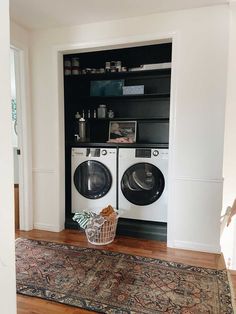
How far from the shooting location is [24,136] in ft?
9.78

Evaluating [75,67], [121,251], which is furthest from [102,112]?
[121,251]

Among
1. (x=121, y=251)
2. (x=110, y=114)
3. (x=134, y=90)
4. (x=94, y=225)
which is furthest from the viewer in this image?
(x=110, y=114)

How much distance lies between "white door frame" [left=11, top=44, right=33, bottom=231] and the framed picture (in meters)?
1.09

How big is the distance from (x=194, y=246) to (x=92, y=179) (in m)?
1.38

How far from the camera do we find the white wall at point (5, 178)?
809 millimetres

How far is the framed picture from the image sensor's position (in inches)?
134

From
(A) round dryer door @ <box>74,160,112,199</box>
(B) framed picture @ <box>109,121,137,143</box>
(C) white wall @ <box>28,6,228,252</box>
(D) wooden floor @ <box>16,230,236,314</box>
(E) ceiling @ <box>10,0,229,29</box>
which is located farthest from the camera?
(B) framed picture @ <box>109,121,137,143</box>

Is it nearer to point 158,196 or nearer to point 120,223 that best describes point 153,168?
point 158,196

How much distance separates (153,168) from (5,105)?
218 centimetres

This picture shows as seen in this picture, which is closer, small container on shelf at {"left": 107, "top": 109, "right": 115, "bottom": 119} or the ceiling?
the ceiling

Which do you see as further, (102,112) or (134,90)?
(102,112)

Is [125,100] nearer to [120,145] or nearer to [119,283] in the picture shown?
[120,145]

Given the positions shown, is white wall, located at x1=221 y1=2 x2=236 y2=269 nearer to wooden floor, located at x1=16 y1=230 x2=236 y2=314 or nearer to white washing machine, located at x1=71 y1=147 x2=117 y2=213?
wooden floor, located at x1=16 y1=230 x2=236 y2=314

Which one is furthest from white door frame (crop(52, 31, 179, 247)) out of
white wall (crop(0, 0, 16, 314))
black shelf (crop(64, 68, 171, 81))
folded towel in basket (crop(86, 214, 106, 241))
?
white wall (crop(0, 0, 16, 314))
